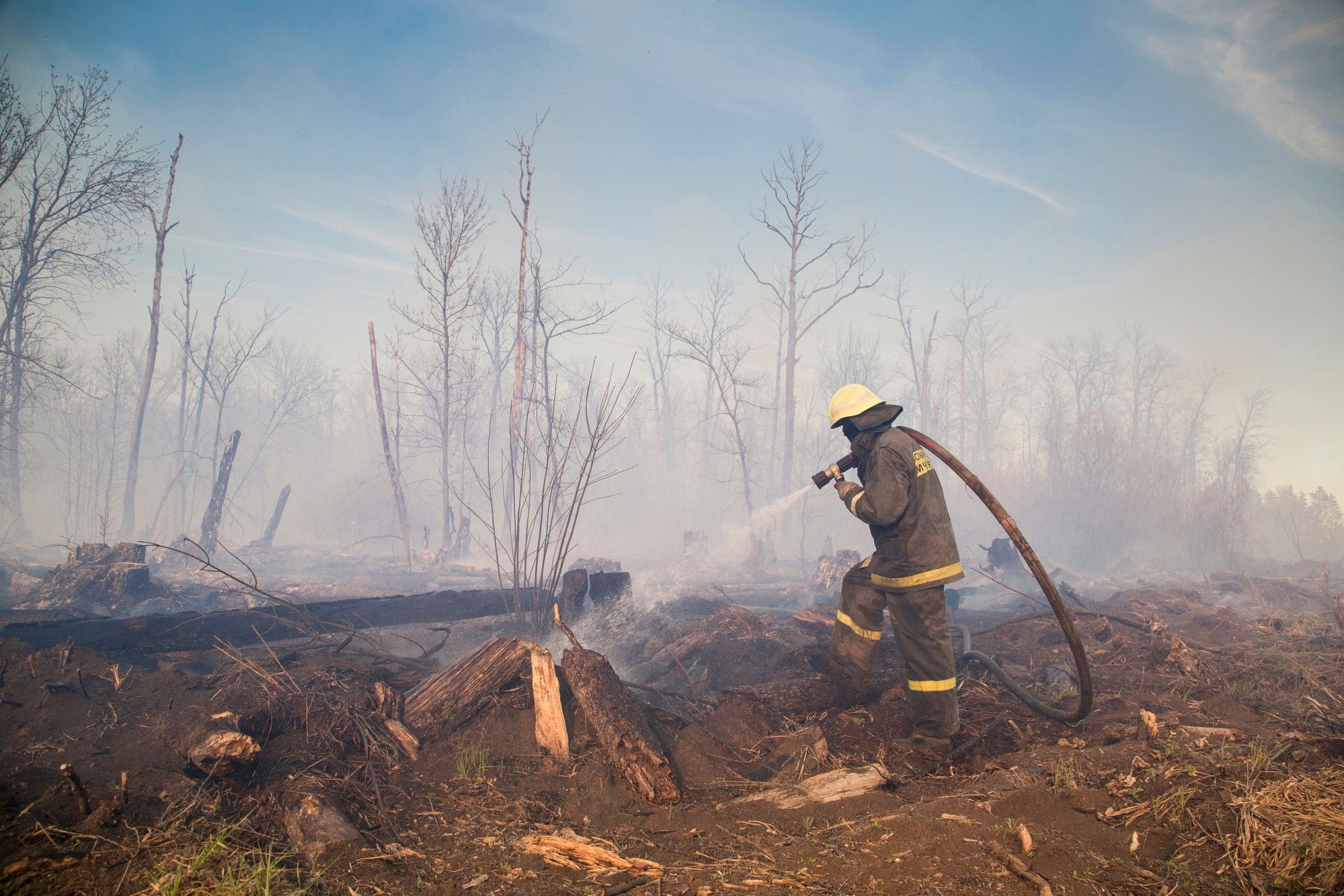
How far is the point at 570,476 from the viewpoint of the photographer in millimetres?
39000

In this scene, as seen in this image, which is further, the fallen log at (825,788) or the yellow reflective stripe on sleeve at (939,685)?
the yellow reflective stripe on sleeve at (939,685)

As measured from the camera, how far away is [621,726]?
3.98 metres

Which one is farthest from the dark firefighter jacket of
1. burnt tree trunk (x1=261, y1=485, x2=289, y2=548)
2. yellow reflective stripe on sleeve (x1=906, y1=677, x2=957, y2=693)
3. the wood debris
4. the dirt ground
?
burnt tree trunk (x1=261, y1=485, x2=289, y2=548)

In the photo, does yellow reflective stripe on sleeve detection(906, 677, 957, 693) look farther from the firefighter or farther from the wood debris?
the wood debris

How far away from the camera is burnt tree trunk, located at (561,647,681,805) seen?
3.67 meters

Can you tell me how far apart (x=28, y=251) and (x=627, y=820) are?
77.8ft

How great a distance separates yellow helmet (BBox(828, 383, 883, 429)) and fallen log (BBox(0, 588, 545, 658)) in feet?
15.1

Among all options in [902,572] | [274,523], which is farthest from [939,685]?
[274,523]

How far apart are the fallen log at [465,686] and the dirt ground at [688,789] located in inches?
4.2

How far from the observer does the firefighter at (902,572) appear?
4.32m

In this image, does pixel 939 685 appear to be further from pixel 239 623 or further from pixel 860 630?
pixel 239 623

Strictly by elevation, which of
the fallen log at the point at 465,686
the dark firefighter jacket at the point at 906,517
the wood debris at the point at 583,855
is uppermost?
the dark firefighter jacket at the point at 906,517

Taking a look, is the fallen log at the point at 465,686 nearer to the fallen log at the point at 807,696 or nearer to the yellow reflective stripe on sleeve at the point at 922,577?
the fallen log at the point at 807,696

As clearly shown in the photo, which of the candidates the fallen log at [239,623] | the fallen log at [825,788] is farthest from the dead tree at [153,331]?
the fallen log at [825,788]
